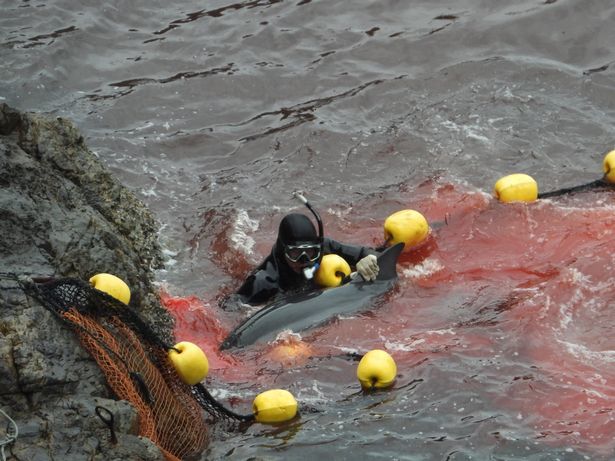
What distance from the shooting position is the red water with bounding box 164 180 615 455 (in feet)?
23.1

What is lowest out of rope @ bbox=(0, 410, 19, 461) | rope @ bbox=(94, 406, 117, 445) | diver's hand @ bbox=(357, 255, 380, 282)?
diver's hand @ bbox=(357, 255, 380, 282)

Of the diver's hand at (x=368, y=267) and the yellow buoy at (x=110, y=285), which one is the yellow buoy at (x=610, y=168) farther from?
the yellow buoy at (x=110, y=285)

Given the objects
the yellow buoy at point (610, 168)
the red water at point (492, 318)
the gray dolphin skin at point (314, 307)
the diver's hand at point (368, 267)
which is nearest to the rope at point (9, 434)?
the red water at point (492, 318)

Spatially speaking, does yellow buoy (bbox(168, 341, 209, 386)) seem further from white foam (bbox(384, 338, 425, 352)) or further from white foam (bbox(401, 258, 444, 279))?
white foam (bbox(401, 258, 444, 279))

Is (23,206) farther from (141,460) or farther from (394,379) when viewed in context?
(394,379)

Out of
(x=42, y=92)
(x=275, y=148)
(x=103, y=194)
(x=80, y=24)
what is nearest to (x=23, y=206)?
(x=103, y=194)

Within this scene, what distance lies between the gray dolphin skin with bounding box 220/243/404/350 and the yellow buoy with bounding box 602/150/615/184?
284cm

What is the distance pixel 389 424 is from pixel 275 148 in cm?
596

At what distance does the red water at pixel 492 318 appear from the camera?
7.04m

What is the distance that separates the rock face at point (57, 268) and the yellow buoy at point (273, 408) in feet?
4.21

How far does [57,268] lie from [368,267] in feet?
10.00

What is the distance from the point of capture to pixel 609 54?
13.1m

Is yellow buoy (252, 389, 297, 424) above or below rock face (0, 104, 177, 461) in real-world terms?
below

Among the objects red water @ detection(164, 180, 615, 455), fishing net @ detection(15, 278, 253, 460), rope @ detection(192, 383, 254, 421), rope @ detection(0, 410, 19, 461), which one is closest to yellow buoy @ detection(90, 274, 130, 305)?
fishing net @ detection(15, 278, 253, 460)
